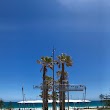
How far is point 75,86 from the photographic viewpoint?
52.8 m

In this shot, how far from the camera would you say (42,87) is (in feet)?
187

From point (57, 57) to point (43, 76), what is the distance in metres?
5.44

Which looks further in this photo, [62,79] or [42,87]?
[62,79]

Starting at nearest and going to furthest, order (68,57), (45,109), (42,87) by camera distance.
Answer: (42,87), (45,109), (68,57)

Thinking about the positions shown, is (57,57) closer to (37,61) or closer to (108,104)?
(37,61)

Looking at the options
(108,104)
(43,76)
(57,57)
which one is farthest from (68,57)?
(108,104)

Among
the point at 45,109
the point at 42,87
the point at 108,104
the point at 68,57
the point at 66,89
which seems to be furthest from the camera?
the point at 108,104

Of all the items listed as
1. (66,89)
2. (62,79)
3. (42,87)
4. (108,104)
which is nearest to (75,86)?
(66,89)

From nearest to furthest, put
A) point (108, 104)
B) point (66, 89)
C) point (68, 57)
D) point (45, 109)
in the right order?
point (66, 89) < point (45, 109) < point (68, 57) < point (108, 104)

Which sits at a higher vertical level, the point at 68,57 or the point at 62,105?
the point at 68,57

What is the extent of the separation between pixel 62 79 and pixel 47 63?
19.7 ft

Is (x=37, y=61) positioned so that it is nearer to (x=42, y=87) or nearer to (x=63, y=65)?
(x=63, y=65)

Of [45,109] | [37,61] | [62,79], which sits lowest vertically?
[45,109]

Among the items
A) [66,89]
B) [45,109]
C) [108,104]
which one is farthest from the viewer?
[108,104]
